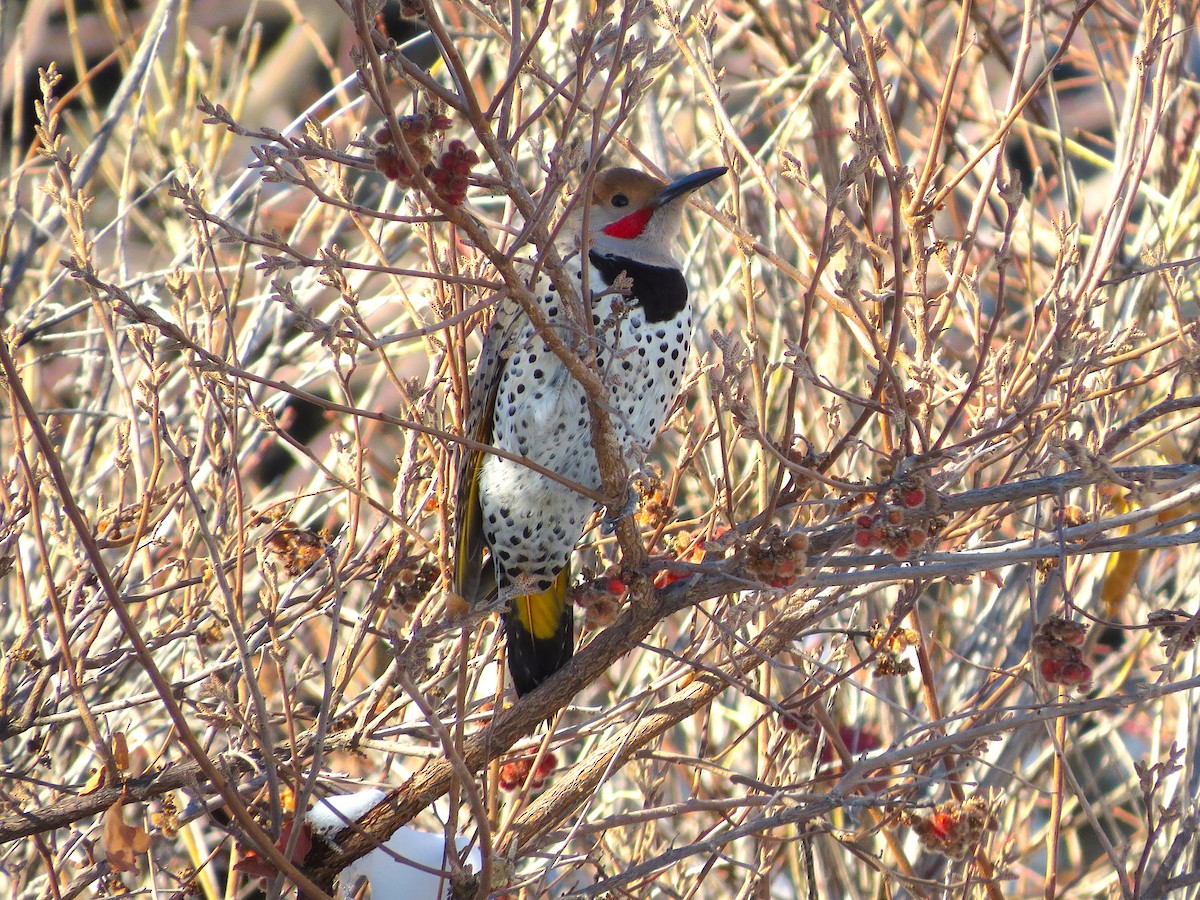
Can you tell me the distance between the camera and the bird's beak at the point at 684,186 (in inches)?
117

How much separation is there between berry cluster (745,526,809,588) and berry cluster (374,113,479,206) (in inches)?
30.0

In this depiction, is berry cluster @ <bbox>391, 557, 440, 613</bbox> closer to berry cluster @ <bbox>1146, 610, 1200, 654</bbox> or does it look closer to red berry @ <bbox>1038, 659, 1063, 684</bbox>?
red berry @ <bbox>1038, 659, 1063, 684</bbox>

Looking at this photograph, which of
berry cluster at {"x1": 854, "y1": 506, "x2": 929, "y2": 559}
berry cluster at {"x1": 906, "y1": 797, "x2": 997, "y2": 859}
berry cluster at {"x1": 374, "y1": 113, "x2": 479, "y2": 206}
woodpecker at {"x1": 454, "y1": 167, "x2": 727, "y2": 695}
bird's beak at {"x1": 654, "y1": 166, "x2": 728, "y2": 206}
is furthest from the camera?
woodpecker at {"x1": 454, "y1": 167, "x2": 727, "y2": 695}

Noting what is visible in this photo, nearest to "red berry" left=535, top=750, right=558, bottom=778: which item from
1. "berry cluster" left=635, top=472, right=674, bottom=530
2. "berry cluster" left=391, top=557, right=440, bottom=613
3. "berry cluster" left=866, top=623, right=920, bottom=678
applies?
"berry cluster" left=391, top=557, right=440, bottom=613

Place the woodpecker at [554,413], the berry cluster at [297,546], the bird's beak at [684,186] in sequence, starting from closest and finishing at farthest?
the berry cluster at [297,546]
the bird's beak at [684,186]
the woodpecker at [554,413]

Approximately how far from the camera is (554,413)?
316cm

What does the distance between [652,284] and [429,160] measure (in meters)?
1.58

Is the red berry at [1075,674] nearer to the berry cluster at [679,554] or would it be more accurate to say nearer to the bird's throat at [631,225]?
the berry cluster at [679,554]

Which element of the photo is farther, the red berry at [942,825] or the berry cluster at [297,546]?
the berry cluster at [297,546]

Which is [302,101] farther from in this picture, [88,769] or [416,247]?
[88,769]

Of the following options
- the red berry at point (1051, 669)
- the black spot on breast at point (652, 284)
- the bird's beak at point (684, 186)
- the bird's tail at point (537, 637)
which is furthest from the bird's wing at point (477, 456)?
the red berry at point (1051, 669)

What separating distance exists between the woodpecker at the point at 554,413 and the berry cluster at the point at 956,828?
3.31 feet

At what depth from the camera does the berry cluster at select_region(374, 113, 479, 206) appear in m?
1.58

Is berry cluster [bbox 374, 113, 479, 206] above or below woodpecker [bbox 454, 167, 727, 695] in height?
below
